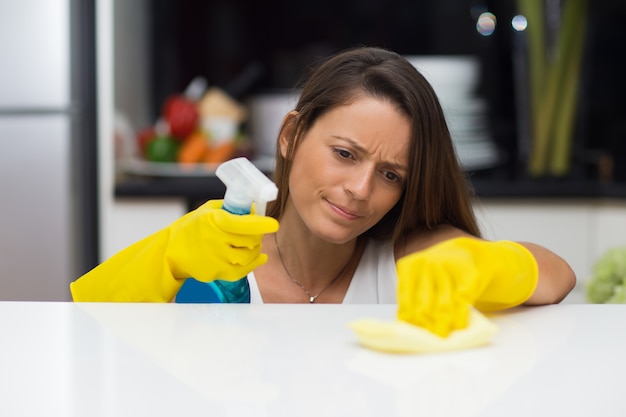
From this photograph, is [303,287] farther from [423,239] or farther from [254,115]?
[254,115]

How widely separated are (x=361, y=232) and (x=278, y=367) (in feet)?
Answer: 2.07

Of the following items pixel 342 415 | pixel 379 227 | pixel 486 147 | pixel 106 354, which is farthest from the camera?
pixel 486 147

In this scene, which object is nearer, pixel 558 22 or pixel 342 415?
pixel 342 415

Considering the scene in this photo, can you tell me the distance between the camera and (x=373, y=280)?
4.70ft

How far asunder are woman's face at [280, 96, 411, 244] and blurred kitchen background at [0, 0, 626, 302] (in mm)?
982

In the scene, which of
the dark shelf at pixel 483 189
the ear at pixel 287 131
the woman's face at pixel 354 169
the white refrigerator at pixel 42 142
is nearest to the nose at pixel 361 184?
the woman's face at pixel 354 169

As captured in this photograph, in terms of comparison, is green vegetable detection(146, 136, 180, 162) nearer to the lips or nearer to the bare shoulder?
the bare shoulder

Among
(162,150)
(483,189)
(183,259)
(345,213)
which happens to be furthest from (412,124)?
(162,150)

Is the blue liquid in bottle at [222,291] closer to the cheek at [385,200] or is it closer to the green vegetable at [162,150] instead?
the cheek at [385,200]

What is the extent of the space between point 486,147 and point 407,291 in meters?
1.69

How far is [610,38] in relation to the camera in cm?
256

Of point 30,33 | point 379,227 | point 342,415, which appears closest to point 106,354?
point 342,415

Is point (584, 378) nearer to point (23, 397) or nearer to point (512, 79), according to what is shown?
point (23, 397)

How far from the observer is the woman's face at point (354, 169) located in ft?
3.95
